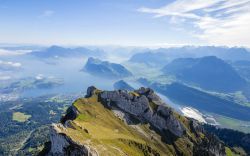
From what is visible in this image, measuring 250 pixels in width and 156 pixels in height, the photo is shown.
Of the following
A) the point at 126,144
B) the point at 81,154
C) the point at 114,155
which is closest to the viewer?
the point at 81,154

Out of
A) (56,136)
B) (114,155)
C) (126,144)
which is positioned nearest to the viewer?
(56,136)

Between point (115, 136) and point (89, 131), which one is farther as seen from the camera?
point (115, 136)

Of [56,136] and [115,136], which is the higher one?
[56,136]

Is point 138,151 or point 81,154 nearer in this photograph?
point 81,154

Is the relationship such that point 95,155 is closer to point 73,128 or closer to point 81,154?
point 81,154

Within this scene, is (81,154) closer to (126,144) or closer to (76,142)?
(76,142)

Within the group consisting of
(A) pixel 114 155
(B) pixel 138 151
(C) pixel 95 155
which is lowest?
(B) pixel 138 151

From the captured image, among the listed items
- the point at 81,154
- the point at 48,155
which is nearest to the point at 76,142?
the point at 81,154

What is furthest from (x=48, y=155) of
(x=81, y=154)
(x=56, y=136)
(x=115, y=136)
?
(x=115, y=136)

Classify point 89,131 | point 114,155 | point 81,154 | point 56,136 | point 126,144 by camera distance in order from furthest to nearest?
point 126,144 → point 89,131 → point 114,155 → point 56,136 → point 81,154
